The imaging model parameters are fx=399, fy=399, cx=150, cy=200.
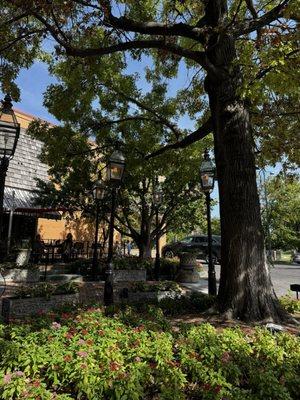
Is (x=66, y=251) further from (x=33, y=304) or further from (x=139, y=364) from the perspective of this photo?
(x=139, y=364)

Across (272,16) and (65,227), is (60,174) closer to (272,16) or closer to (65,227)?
(65,227)

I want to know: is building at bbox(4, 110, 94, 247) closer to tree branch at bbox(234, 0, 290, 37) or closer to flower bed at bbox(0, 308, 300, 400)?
tree branch at bbox(234, 0, 290, 37)

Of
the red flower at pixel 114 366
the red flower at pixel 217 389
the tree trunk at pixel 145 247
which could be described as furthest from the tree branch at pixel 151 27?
the tree trunk at pixel 145 247

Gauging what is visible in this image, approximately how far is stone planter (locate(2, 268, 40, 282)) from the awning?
5.45 m

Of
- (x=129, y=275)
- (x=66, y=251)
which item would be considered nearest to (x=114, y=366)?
(x=129, y=275)

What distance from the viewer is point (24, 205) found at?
812 inches

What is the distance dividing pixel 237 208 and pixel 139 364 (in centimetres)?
415

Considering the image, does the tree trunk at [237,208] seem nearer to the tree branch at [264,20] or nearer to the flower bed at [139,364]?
the tree branch at [264,20]

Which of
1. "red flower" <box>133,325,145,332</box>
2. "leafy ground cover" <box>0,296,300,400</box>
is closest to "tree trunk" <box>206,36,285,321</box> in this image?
"leafy ground cover" <box>0,296,300,400</box>

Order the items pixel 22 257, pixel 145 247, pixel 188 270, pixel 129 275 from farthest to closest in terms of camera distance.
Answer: pixel 145 247 < pixel 188 270 < pixel 129 275 < pixel 22 257

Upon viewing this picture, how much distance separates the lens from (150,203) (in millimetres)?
21438

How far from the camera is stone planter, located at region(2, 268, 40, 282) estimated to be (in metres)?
13.3

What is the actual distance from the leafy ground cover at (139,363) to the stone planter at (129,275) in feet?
30.5

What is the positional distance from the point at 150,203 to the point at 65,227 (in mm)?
9128
